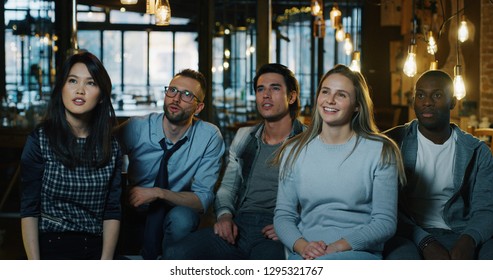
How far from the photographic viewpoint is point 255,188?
3.80m

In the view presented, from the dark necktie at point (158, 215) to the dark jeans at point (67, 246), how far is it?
0.54m

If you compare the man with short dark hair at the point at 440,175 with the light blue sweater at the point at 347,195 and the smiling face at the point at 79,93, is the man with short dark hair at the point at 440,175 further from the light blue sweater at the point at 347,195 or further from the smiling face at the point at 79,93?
the smiling face at the point at 79,93

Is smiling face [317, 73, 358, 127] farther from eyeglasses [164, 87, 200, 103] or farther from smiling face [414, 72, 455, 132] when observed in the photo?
eyeglasses [164, 87, 200, 103]

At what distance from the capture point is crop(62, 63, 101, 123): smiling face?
3.21 metres

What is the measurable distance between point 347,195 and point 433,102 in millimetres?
662

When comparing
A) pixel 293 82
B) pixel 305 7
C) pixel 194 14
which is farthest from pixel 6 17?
pixel 293 82

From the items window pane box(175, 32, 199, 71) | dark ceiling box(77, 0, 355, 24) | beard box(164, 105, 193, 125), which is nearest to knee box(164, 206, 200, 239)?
beard box(164, 105, 193, 125)

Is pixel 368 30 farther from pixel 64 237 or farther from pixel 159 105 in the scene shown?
pixel 64 237

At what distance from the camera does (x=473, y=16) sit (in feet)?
26.9

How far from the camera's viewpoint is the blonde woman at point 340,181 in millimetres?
3109

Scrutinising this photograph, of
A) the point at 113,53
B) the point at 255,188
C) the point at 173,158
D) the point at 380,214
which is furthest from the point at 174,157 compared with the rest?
the point at 113,53

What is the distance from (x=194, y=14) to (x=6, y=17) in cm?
229

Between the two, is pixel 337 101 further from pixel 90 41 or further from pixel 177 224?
pixel 90 41
